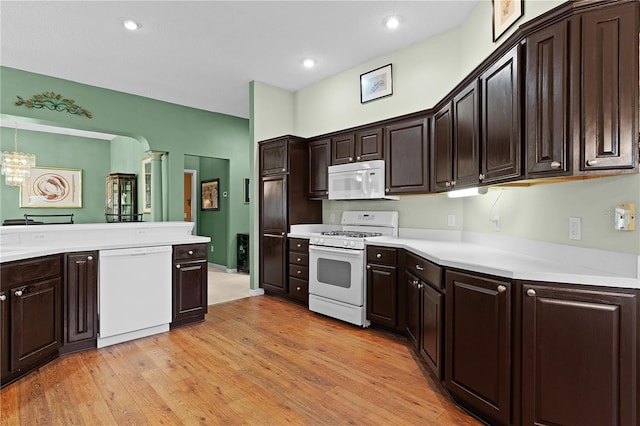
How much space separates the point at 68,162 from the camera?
7.68 meters

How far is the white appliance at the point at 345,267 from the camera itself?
338 cm

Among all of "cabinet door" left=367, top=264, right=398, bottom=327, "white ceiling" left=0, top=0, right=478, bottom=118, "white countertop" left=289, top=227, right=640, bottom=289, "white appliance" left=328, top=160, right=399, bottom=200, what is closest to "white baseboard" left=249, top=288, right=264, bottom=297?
"white appliance" left=328, top=160, right=399, bottom=200

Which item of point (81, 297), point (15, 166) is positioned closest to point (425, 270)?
point (81, 297)

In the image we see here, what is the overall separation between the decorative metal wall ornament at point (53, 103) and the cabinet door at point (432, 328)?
4.97 meters

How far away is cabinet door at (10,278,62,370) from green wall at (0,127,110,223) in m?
6.32

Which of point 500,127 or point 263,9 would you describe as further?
point 263,9

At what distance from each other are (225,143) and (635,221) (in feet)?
19.3

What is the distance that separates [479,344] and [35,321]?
3.08m

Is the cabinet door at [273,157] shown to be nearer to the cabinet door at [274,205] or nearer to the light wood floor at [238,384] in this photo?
the cabinet door at [274,205]

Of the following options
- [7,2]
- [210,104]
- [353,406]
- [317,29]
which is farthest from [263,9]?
[353,406]

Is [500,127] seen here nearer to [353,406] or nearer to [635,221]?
[635,221]

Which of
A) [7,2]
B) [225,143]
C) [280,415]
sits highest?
[7,2]

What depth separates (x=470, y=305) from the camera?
1.91 metres

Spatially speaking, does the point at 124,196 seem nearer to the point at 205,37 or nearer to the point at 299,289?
the point at 205,37
